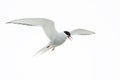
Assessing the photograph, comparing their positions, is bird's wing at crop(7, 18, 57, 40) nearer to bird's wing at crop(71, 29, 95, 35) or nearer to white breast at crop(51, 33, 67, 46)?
white breast at crop(51, 33, 67, 46)

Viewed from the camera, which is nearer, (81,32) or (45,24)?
(45,24)

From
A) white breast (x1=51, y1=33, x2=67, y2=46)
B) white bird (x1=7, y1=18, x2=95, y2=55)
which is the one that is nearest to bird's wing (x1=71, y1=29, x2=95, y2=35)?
white bird (x1=7, y1=18, x2=95, y2=55)

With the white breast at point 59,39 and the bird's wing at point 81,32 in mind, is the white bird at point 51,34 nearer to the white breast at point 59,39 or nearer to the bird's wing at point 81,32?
the white breast at point 59,39

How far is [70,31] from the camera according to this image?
13.6 m

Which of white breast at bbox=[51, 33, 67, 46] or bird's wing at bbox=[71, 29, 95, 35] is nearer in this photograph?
white breast at bbox=[51, 33, 67, 46]

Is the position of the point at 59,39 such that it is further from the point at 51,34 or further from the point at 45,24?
the point at 45,24

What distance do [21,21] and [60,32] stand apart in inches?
54.1

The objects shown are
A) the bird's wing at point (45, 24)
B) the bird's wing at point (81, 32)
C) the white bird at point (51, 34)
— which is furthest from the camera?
the bird's wing at point (81, 32)

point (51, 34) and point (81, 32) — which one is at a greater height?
point (51, 34)

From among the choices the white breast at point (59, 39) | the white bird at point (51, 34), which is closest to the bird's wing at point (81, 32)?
the white bird at point (51, 34)

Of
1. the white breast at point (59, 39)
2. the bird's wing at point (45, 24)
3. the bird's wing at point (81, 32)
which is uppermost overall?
the bird's wing at point (45, 24)

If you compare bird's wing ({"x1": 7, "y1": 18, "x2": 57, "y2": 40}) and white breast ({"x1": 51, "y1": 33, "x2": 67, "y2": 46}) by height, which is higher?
bird's wing ({"x1": 7, "y1": 18, "x2": 57, "y2": 40})

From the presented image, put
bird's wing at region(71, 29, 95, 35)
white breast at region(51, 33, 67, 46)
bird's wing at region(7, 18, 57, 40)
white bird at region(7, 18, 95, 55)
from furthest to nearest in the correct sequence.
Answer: bird's wing at region(71, 29, 95, 35) → white breast at region(51, 33, 67, 46) → white bird at region(7, 18, 95, 55) → bird's wing at region(7, 18, 57, 40)

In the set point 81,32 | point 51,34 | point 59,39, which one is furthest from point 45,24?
point 81,32
